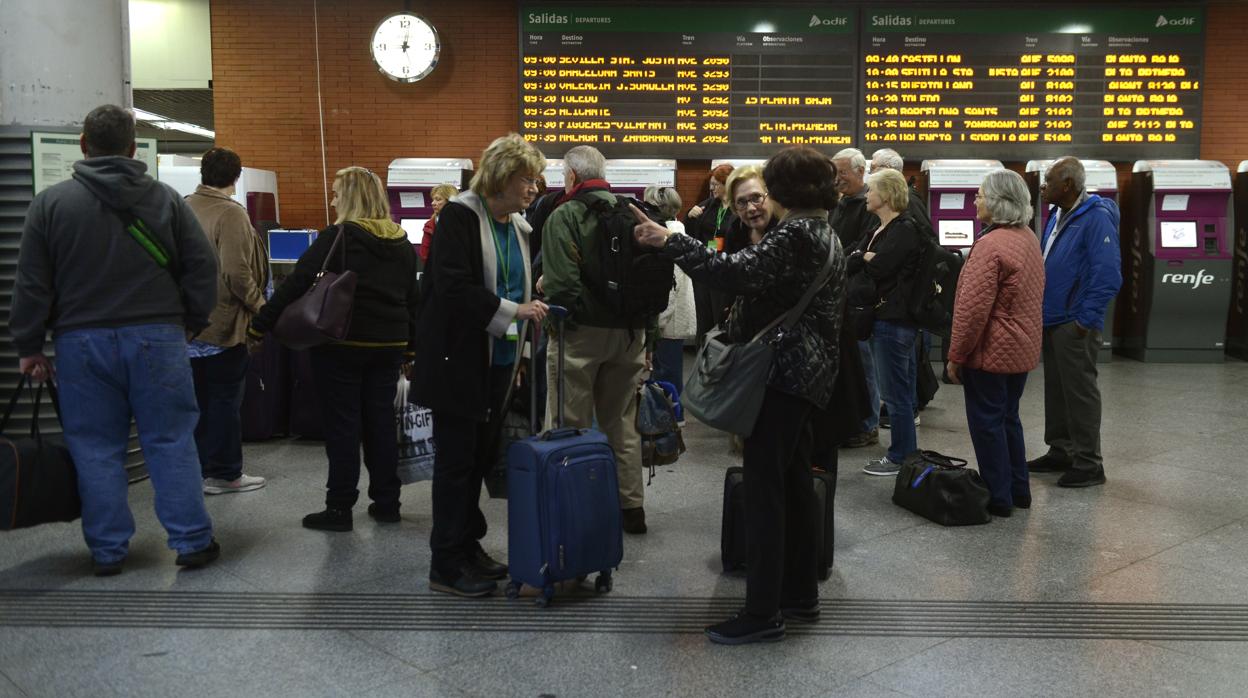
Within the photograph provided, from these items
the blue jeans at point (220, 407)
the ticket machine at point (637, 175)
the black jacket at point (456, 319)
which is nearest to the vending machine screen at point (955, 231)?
the ticket machine at point (637, 175)

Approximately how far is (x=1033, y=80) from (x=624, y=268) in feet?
24.1

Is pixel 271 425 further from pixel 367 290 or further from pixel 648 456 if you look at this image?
pixel 648 456

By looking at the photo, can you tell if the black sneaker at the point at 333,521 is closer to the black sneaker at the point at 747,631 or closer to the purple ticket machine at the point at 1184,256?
the black sneaker at the point at 747,631

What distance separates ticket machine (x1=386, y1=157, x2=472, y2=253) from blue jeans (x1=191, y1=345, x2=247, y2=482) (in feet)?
14.5

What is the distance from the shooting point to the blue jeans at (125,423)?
3879 millimetres

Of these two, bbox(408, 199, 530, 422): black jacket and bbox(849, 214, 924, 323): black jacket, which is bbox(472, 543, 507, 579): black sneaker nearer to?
bbox(408, 199, 530, 422): black jacket

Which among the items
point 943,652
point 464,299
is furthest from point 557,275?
point 943,652

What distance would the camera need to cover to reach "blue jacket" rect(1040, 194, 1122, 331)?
516 cm

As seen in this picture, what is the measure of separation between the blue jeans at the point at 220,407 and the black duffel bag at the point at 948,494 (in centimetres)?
308

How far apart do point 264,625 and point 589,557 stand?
3.39 feet

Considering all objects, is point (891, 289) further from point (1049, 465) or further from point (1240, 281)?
point (1240, 281)

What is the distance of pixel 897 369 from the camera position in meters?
5.42

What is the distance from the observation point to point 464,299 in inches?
138

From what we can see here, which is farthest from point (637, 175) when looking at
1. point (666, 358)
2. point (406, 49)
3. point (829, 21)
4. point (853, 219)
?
point (853, 219)
